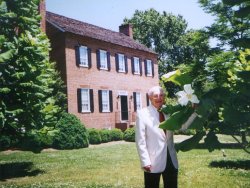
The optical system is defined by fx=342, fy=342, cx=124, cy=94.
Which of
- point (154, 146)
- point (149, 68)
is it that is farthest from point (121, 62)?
point (154, 146)

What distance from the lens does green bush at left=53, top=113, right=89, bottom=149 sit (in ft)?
65.2

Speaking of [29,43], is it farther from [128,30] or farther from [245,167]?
[128,30]

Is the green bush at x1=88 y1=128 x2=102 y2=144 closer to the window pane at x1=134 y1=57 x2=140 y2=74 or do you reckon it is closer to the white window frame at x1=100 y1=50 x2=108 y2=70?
the white window frame at x1=100 y1=50 x2=108 y2=70

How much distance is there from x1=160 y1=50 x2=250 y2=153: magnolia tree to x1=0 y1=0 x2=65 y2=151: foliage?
9.68 m

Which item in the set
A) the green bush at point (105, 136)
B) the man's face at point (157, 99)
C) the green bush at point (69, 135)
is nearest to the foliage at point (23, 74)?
the man's face at point (157, 99)

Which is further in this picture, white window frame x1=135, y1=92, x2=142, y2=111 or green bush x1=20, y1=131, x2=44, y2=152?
white window frame x1=135, y1=92, x2=142, y2=111

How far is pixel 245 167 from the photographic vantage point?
37.3ft

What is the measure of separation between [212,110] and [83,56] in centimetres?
2524

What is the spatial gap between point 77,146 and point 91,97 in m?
6.97

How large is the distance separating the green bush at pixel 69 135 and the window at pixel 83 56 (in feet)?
20.0

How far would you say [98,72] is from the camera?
91.5 ft

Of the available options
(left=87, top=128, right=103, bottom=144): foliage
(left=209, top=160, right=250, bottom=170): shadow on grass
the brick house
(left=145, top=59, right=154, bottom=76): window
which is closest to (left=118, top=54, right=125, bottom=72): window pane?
the brick house

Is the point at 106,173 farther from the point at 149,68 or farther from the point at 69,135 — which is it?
the point at 149,68

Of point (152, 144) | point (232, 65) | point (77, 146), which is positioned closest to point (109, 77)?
point (77, 146)
